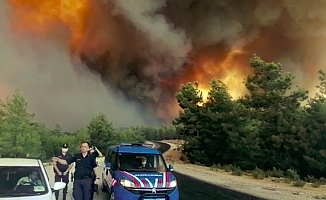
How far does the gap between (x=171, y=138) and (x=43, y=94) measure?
8.85 meters


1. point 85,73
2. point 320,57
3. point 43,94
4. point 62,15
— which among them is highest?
point 62,15

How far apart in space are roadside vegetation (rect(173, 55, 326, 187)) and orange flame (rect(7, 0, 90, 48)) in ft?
26.4

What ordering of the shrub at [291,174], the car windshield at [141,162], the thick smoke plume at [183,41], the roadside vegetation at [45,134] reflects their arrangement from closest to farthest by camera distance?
the car windshield at [141,162] < the shrub at [291,174] < the roadside vegetation at [45,134] < the thick smoke plume at [183,41]

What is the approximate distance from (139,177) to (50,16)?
18.8 meters

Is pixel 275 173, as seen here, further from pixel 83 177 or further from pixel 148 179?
pixel 83 177

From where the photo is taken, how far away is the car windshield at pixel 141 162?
8688 millimetres

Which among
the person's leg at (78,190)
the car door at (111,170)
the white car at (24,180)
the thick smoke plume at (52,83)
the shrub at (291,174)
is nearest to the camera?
the white car at (24,180)

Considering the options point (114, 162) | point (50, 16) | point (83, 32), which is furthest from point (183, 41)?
point (114, 162)

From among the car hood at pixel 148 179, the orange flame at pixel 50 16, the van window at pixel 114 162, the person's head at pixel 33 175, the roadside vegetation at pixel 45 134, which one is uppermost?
the orange flame at pixel 50 16

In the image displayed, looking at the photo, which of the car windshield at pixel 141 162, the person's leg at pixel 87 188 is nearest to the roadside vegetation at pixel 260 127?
the car windshield at pixel 141 162

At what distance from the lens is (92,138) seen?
24312 mm

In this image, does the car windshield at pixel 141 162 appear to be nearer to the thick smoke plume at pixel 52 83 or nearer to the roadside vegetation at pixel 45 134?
the roadside vegetation at pixel 45 134

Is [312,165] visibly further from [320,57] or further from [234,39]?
[234,39]

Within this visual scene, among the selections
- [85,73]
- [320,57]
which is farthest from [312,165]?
[85,73]
